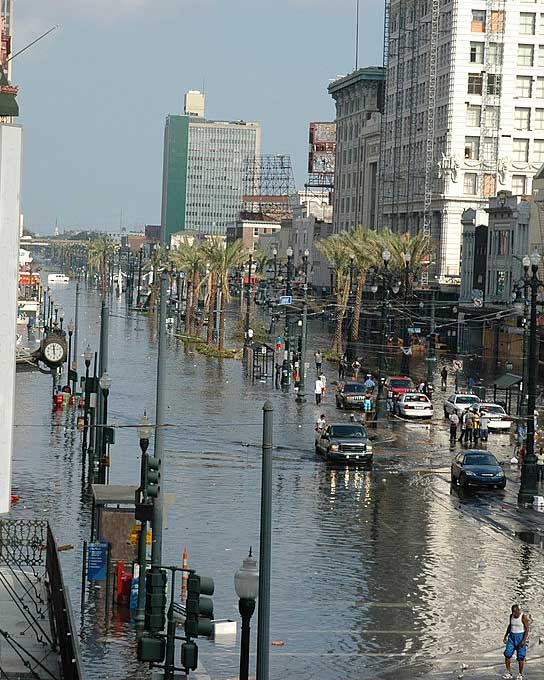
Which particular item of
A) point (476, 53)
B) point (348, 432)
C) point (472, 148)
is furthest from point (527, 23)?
point (348, 432)

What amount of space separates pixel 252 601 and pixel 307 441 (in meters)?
41.6

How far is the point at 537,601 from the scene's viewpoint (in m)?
34.1

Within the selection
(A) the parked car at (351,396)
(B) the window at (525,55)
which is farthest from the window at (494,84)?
(A) the parked car at (351,396)

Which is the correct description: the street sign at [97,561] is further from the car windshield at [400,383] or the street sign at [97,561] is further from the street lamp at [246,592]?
the car windshield at [400,383]

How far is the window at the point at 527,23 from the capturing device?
15375 centimetres

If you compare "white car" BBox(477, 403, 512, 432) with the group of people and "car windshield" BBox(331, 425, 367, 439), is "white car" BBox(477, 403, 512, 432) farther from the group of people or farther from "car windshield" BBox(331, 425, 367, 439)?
"car windshield" BBox(331, 425, 367, 439)

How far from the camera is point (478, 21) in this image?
154 meters

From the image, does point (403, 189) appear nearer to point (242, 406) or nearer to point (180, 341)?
point (180, 341)

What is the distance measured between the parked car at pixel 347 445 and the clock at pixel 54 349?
1595 cm

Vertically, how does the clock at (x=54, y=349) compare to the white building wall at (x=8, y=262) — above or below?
below

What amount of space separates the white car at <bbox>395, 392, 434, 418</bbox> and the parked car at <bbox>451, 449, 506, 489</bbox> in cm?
2141

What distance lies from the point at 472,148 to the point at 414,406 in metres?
85.4

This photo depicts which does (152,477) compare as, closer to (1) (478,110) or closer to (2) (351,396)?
(2) (351,396)

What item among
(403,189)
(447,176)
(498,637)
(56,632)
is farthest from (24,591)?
(403,189)
